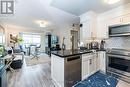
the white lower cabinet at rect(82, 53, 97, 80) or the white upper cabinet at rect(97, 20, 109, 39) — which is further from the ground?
the white upper cabinet at rect(97, 20, 109, 39)

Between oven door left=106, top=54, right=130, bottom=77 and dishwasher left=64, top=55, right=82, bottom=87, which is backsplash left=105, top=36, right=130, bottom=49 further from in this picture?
dishwasher left=64, top=55, right=82, bottom=87

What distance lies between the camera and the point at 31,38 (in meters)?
10.0

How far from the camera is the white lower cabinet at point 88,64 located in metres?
2.83

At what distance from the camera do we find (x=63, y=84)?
7.39 feet

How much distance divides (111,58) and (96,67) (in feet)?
2.13

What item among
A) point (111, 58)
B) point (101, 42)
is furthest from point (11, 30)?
point (111, 58)

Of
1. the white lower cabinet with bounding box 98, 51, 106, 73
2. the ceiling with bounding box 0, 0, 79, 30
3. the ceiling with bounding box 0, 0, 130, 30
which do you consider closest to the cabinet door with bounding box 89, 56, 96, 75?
the white lower cabinet with bounding box 98, 51, 106, 73

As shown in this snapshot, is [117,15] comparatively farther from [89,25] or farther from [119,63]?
[119,63]

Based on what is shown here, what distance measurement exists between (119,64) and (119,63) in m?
0.03

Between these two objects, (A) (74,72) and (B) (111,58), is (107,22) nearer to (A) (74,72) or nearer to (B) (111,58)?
(B) (111,58)

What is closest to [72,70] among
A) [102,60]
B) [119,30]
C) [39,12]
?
[102,60]

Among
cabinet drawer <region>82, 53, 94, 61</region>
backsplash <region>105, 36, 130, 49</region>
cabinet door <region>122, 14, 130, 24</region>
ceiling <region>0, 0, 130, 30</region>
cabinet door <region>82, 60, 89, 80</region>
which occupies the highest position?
ceiling <region>0, 0, 130, 30</region>

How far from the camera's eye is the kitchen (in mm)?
2408

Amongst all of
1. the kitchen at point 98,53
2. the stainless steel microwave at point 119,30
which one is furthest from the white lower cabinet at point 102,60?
the stainless steel microwave at point 119,30
